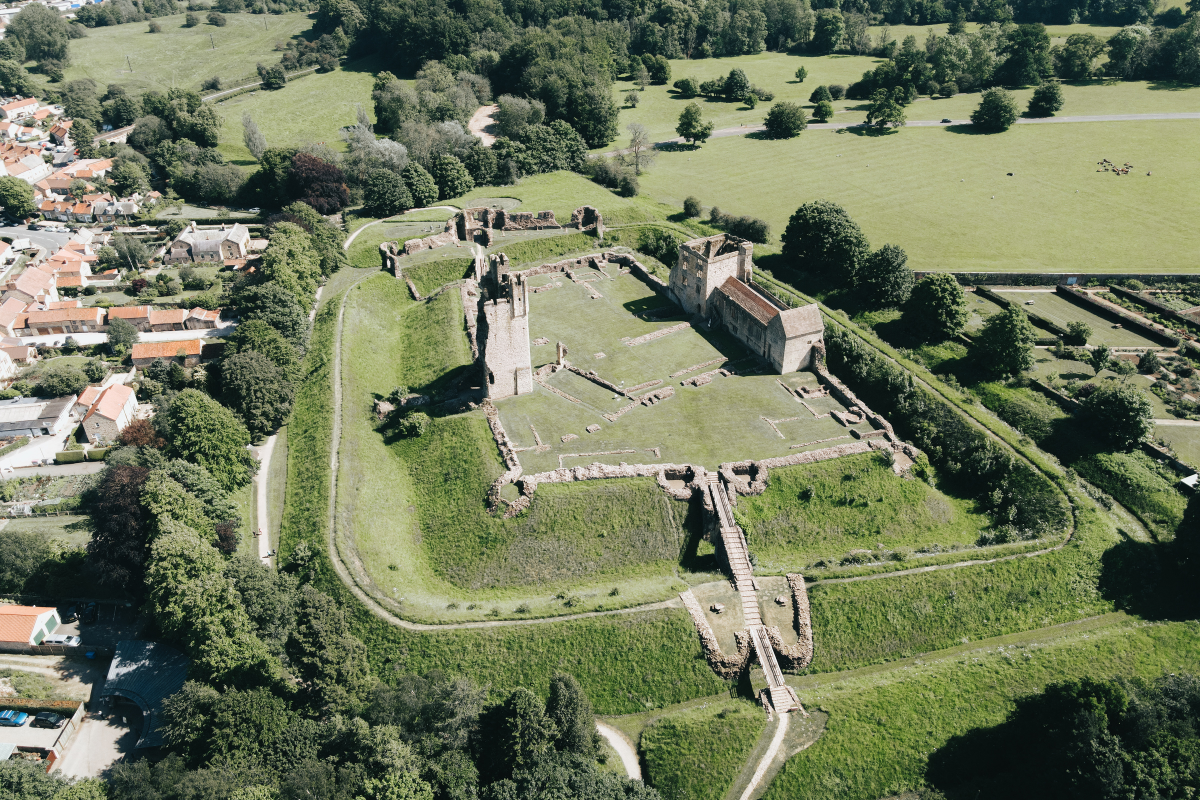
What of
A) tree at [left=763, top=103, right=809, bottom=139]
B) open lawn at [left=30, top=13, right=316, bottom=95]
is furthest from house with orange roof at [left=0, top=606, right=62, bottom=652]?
open lawn at [left=30, top=13, right=316, bottom=95]

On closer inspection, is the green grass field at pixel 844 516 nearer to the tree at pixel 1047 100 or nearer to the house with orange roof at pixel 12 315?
the house with orange roof at pixel 12 315

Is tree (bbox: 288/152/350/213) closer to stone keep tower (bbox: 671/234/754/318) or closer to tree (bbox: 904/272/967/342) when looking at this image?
stone keep tower (bbox: 671/234/754/318)

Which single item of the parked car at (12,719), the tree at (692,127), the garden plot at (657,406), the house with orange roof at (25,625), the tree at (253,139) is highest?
the tree at (692,127)

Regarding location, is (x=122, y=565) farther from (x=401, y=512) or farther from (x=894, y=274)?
(x=894, y=274)

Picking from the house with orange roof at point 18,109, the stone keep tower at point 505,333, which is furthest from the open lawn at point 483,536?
the house with orange roof at point 18,109

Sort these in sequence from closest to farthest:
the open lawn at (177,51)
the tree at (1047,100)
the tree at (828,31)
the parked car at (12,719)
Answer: the parked car at (12,719), the tree at (1047,100), the open lawn at (177,51), the tree at (828,31)

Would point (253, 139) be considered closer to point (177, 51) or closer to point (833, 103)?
point (177, 51)

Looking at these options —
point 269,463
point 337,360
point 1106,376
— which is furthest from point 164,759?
point 1106,376
